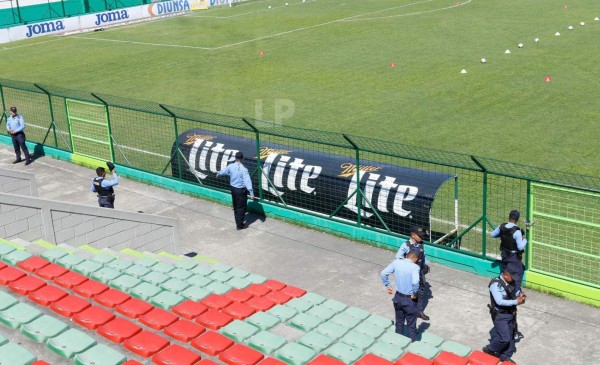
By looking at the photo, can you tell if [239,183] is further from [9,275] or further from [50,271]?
[9,275]

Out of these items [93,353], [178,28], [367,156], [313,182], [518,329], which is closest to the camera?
[93,353]

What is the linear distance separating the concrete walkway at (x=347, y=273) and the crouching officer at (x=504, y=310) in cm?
64

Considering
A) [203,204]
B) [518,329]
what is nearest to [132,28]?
[203,204]

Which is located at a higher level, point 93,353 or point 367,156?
point 93,353

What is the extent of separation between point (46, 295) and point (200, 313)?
2.05 metres

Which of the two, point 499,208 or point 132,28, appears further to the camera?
point 132,28

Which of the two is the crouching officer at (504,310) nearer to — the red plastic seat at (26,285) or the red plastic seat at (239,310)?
the red plastic seat at (239,310)

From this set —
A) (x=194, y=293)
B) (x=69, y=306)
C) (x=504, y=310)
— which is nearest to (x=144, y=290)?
(x=194, y=293)

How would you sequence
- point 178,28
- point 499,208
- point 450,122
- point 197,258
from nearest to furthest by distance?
point 197,258, point 499,208, point 450,122, point 178,28

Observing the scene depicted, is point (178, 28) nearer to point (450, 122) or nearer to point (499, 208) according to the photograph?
point (450, 122)

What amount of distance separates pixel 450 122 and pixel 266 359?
17.2 metres

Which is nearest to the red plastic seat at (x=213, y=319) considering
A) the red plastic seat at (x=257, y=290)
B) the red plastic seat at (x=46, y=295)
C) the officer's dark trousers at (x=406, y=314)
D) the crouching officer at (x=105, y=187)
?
the red plastic seat at (x=257, y=290)

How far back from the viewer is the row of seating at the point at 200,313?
29.9 feet

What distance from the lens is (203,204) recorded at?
18.1 metres
